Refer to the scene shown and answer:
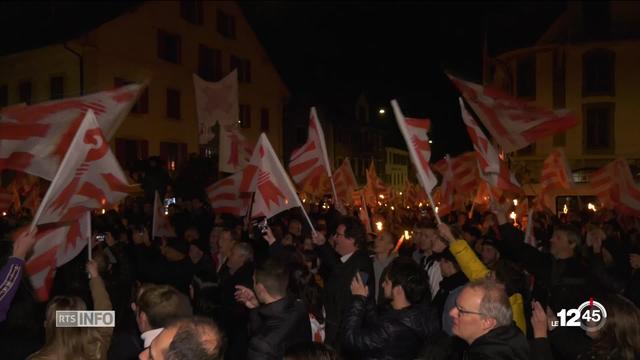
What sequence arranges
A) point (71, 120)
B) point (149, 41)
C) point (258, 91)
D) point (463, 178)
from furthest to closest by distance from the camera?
point (258, 91), point (149, 41), point (463, 178), point (71, 120)

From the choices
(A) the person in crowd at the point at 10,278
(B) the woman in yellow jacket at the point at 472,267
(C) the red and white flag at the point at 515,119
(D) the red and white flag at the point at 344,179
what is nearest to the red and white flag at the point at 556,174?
(D) the red and white flag at the point at 344,179

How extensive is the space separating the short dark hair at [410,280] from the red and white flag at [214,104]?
9632 mm

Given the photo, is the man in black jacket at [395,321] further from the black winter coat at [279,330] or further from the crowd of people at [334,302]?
the black winter coat at [279,330]

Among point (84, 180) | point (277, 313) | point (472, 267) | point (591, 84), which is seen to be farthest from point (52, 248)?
point (591, 84)

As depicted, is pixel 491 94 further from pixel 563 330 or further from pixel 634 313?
pixel 634 313

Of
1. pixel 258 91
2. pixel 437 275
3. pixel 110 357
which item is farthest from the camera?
pixel 258 91

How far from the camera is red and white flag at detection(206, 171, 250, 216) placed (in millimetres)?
11312

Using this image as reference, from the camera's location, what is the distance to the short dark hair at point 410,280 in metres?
4.25

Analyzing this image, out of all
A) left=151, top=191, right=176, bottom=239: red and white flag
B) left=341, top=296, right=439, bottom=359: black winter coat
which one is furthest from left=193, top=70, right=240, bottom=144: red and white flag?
left=341, top=296, right=439, bottom=359: black winter coat

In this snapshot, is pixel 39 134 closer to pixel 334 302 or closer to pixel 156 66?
pixel 334 302

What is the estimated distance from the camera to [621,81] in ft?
104

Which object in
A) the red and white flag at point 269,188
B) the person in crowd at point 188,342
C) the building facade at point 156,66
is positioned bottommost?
A: the person in crowd at point 188,342

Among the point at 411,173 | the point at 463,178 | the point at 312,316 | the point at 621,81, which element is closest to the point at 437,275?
the point at 312,316

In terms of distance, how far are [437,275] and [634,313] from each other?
3365 mm
